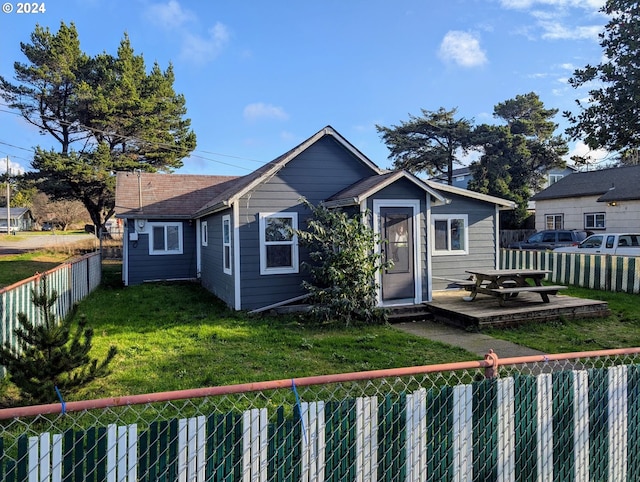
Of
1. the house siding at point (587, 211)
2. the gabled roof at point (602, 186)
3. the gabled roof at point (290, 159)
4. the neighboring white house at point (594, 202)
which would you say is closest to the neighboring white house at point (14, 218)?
the gabled roof at point (290, 159)

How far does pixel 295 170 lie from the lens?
1050 centimetres

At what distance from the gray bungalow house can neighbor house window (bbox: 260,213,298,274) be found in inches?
0.9

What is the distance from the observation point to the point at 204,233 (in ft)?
47.0

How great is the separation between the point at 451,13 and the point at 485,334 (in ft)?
27.3

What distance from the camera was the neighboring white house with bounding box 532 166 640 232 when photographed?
2083cm

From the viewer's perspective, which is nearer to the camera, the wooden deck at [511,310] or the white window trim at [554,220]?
the wooden deck at [511,310]

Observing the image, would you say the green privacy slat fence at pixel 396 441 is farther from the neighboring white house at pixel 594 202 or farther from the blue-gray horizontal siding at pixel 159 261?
the neighboring white house at pixel 594 202

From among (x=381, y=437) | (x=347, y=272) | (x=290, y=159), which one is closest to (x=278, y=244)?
(x=290, y=159)

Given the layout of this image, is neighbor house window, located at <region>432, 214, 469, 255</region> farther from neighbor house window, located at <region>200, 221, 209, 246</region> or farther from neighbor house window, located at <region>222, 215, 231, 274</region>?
neighbor house window, located at <region>200, 221, 209, 246</region>

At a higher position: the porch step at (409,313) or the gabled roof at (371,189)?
the gabled roof at (371,189)

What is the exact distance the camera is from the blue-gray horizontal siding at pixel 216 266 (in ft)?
35.0

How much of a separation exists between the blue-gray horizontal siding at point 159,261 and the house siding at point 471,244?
9050 mm

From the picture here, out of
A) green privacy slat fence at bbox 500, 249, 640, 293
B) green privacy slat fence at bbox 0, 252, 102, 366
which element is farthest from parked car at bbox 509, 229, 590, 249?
green privacy slat fence at bbox 0, 252, 102, 366

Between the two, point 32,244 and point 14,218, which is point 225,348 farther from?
point 14,218
